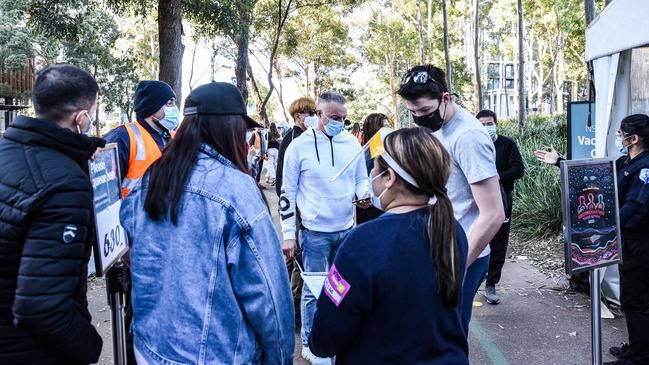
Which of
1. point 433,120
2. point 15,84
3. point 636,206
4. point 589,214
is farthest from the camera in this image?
point 15,84

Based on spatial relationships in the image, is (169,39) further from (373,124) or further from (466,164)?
(466,164)

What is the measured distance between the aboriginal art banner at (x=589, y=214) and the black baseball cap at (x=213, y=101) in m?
2.14

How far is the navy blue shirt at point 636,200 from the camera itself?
4117 millimetres

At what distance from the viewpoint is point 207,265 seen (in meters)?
1.95

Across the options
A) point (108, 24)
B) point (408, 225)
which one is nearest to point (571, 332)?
point (408, 225)

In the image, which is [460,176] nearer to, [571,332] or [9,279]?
[9,279]

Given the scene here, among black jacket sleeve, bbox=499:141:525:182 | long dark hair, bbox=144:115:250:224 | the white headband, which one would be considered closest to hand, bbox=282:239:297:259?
long dark hair, bbox=144:115:250:224

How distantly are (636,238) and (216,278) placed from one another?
11.4 ft

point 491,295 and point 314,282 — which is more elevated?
point 314,282

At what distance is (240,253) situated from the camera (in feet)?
6.49

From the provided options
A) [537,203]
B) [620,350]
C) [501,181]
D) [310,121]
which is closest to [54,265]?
[310,121]

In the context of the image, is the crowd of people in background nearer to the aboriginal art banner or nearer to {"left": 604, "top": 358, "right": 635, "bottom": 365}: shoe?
the aboriginal art banner

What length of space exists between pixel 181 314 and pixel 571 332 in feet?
13.8

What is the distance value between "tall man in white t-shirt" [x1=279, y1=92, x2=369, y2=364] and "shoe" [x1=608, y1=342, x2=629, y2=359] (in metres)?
2.29
